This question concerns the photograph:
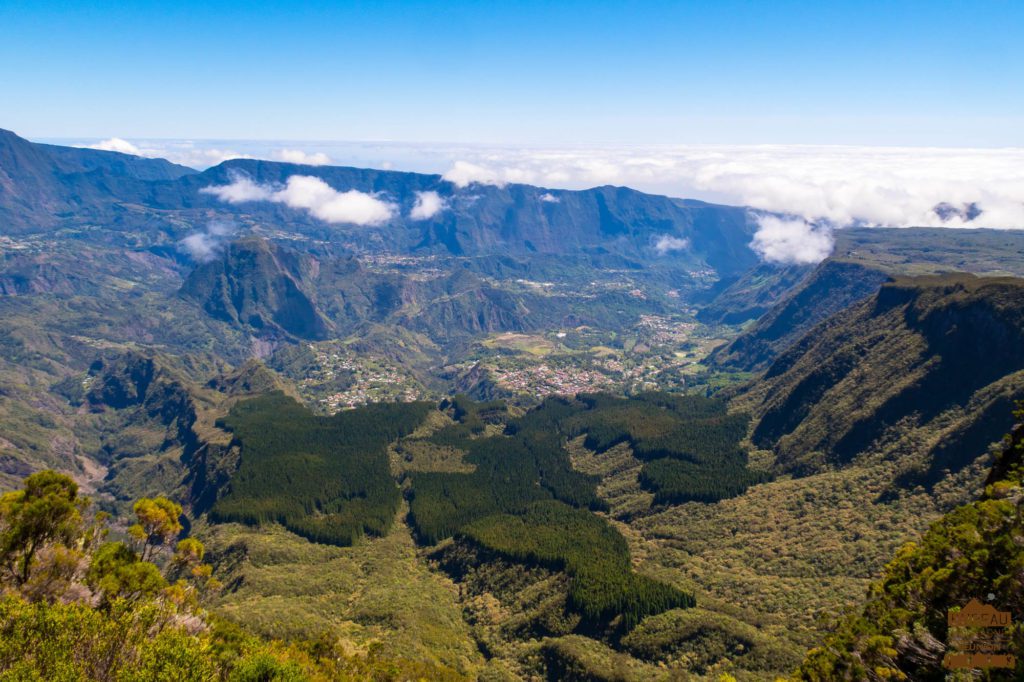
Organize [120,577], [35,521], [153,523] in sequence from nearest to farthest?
[35,521], [120,577], [153,523]

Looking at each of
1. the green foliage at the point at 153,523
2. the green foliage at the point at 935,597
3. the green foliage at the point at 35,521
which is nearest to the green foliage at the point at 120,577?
the green foliage at the point at 153,523

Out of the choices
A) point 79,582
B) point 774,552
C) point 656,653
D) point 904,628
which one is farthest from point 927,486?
point 79,582

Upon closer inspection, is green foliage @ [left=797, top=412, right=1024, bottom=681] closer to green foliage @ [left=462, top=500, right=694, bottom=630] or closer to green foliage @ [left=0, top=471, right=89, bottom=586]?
green foliage @ [left=462, top=500, right=694, bottom=630]

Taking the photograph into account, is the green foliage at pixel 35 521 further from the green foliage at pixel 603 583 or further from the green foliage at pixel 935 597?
the green foliage at pixel 603 583

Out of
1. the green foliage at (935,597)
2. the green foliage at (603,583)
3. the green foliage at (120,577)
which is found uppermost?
the green foliage at (935,597)

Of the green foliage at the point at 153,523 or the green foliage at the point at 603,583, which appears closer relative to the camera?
the green foliage at the point at 153,523

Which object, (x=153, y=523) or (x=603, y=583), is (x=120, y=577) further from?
(x=603, y=583)

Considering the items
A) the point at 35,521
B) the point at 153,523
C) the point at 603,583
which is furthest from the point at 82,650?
the point at 603,583

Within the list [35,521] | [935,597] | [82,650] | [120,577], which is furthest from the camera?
[120,577]

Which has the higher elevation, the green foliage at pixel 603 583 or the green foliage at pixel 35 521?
the green foliage at pixel 35 521

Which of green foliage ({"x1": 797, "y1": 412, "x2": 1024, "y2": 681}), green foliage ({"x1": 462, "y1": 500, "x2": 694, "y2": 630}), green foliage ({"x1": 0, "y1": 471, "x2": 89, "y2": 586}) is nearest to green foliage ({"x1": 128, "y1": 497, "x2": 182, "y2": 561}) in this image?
green foliage ({"x1": 0, "y1": 471, "x2": 89, "y2": 586})

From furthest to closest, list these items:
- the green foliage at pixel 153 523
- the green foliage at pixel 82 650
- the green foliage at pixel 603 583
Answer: the green foliage at pixel 603 583
the green foliage at pixel 153 523
the green foliage at pixel 82 650
